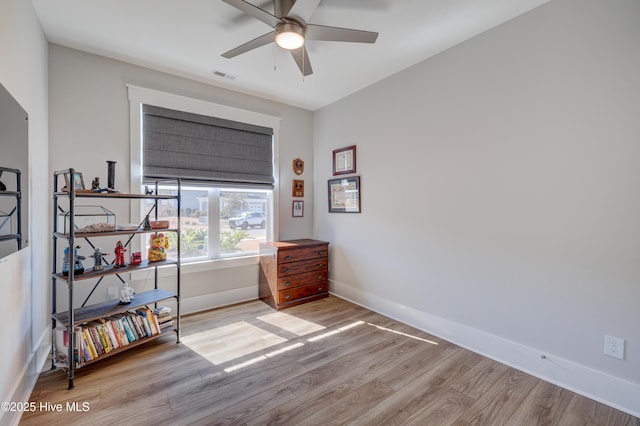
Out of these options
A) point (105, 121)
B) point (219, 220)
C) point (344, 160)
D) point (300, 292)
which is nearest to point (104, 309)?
point (219, 220)

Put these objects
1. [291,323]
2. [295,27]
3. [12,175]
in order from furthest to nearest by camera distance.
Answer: [291,323], [295,27], [12,175]

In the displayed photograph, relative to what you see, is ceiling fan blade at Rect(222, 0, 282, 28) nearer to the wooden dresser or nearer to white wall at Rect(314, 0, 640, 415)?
white wall at Rect(314, 0, 640, 415)

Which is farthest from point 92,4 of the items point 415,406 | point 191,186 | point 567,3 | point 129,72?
point 415,406

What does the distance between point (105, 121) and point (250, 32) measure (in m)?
1.65

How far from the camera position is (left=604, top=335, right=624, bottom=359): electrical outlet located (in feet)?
5.74

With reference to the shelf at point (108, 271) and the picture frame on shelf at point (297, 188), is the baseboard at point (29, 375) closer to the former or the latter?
the shelf at point (108, 271)

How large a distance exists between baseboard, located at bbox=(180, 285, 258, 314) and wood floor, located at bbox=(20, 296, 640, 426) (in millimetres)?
528

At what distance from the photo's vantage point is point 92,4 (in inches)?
80.0

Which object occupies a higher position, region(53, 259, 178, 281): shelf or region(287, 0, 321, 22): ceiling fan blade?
region(287, 0, 321, 22): ceiling fan blade

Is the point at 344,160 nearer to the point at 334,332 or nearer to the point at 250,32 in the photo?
the point at 250,32

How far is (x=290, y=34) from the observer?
1.92 metres

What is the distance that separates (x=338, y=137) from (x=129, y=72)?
7.96 feet

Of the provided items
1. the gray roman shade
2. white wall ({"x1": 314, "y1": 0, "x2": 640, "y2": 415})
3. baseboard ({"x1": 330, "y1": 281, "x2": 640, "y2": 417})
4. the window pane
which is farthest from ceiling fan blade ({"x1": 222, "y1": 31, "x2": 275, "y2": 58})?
baseboard ({"x1": 330, "y1": 281, "x2": 640, "y2": 417})

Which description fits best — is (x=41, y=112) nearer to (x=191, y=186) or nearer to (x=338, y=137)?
(x=191, y=186)
